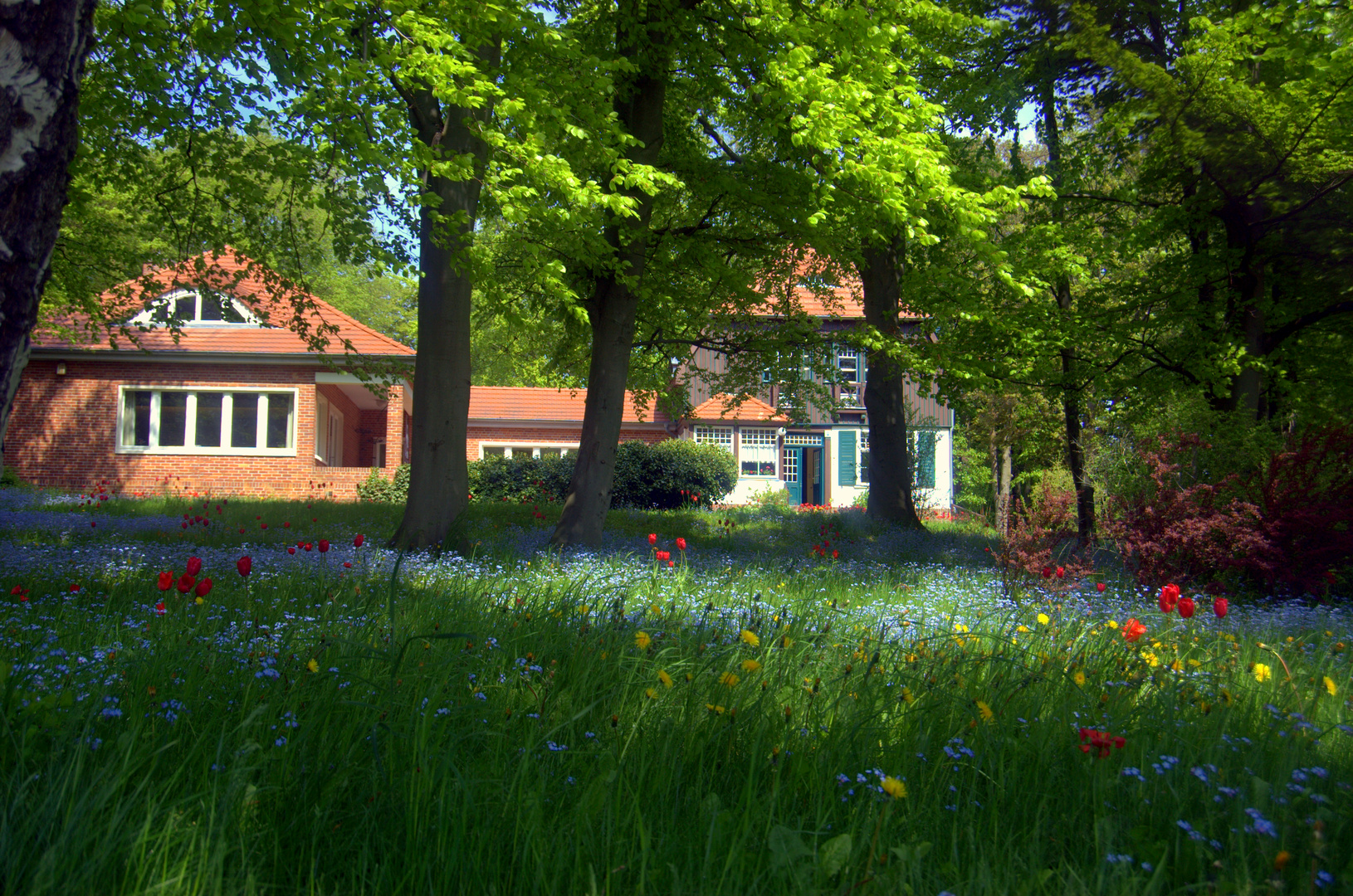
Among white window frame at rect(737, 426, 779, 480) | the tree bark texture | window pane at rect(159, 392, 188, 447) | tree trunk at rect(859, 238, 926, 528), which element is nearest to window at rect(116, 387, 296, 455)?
window pane at rect(159, 392, 188, 447)

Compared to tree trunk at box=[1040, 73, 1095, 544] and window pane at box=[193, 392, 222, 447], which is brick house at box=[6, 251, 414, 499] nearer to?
window pane at box=[193, 392, 222, 447]

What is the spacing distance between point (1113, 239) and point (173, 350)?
21.0 metres

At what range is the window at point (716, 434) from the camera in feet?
102

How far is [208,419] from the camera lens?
21375mm

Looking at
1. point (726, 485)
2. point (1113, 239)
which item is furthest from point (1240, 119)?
point (726, 485)

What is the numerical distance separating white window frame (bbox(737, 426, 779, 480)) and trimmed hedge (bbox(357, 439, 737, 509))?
9831 mm

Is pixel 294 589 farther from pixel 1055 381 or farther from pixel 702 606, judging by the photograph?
pixel 1055 381

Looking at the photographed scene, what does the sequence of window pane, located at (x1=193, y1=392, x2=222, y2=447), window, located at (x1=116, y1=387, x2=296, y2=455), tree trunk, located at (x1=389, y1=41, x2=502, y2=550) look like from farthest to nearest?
1. window pane, located at (x1=193, y1=392, x2=222, y2=447)
2. window, located at (x1=116, y1=387, x2=296, y2=455)
3. tree trunk, located at (x1=389, y1=41, x2=502, y2=550)

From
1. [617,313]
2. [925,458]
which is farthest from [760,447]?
[617,313]

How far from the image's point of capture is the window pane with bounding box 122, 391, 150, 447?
21.0 metres

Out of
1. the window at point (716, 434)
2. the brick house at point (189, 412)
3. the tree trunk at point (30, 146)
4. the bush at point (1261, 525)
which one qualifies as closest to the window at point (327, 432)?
the brick house at point (189, 412)

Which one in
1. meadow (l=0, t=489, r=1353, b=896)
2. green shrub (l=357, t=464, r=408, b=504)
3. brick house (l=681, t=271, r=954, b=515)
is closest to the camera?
meadow (l=0, t=489, r=1353, b=896)

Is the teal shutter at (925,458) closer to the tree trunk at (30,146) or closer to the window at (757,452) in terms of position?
the window at (757,452)

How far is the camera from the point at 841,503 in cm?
3152
